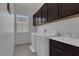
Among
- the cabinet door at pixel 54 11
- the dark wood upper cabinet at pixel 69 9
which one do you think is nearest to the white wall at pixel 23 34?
the cabinet door at pixel 54 11

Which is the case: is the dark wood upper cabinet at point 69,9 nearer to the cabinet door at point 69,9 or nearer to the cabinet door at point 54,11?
the cabinet door at point 69,9

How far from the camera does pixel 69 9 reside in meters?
1.75

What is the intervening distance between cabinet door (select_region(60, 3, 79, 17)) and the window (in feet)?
15.0

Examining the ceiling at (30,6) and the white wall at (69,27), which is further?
the ceiling at (30,6)

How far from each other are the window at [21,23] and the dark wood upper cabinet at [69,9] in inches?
176

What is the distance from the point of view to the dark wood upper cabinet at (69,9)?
1.58 metres

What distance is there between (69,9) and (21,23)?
16.0 feet

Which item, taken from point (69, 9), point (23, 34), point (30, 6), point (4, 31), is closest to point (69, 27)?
point (69, 9)

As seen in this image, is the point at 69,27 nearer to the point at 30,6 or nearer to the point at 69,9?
the point at 69,9

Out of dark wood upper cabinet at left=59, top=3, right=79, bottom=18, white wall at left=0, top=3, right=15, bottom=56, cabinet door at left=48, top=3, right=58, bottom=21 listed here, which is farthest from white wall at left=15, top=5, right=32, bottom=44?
dark wood upper cabinet at left=59, top=3, right=79, bottom=18

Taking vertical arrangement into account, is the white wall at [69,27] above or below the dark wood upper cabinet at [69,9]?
below

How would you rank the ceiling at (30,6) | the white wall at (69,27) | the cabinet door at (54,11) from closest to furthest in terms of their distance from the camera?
the white wall at (69,27)
the cabinet door at (54,11)
the ceiling at (30,6)

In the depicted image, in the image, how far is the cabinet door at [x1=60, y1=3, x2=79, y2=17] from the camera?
1574 mm

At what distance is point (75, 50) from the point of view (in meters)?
1.22
